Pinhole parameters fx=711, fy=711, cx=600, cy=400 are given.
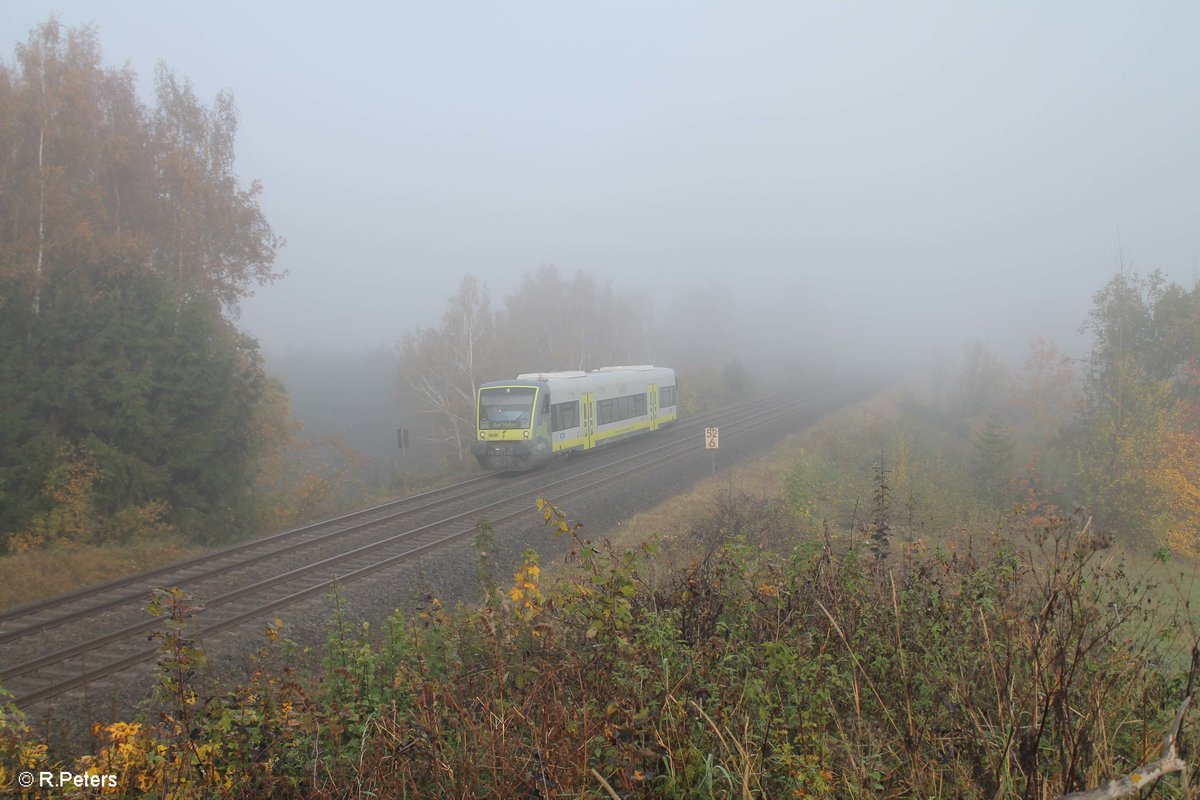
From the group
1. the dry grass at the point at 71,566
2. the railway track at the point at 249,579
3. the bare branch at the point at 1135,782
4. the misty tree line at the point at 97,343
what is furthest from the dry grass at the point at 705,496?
the misty tree line at the point at 97,343

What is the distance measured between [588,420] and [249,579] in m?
14.1

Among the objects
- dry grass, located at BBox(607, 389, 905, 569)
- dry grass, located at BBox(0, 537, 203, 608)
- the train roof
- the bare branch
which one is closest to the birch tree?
the train roof

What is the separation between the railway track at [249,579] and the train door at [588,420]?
8.99 ft

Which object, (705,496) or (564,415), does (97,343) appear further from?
(705,496)

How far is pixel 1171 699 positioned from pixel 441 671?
14.9ft

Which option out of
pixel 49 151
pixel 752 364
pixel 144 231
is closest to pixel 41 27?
pixel 49 151

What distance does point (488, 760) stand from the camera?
3299 mm

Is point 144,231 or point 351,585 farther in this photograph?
point 144,231

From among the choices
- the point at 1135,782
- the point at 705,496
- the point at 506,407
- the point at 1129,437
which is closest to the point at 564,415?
the point at 506,407

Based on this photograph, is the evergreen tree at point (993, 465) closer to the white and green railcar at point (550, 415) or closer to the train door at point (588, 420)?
the white and green railcar at point (550, 415)

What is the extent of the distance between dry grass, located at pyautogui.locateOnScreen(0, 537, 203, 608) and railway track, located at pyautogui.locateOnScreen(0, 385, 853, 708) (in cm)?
83

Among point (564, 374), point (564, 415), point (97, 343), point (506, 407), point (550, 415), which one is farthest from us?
point (564, 374)

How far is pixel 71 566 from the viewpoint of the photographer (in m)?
12.6

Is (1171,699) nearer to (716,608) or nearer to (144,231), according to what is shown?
(716,608)
